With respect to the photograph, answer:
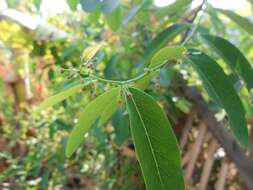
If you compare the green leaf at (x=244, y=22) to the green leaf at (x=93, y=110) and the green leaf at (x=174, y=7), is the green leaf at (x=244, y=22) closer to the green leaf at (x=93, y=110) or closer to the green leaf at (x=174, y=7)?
the green leaf at (x=174, y=7)

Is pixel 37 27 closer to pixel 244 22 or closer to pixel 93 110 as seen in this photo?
pixel 244 22

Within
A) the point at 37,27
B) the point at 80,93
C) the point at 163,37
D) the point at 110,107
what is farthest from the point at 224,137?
the point at 110,107

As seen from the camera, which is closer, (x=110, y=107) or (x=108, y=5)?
(x=110, y=107)

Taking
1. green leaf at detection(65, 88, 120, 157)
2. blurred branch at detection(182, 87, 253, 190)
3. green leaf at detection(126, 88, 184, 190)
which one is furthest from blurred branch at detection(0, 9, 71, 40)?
green leaf at detection(126, 88, 184, 190)

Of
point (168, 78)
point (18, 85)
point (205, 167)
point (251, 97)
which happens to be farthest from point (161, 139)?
point (18, 85)

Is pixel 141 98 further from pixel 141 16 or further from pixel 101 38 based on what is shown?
pixel 101 38

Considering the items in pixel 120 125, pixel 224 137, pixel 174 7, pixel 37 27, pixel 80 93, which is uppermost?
pixel 37 27
